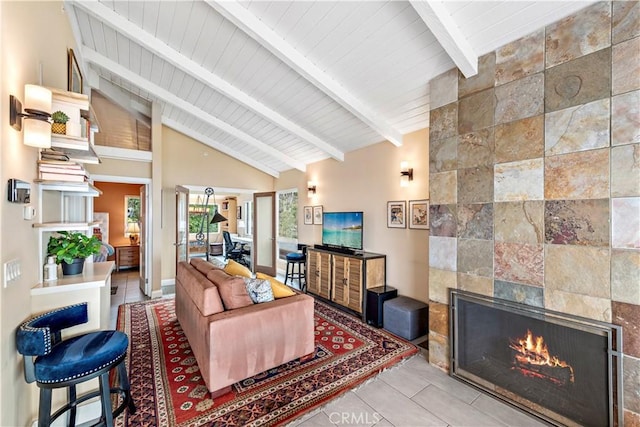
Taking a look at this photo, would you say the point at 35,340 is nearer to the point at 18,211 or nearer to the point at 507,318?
the point at 18,211

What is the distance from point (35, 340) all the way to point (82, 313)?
389 millimetres

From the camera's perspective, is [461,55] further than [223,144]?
No

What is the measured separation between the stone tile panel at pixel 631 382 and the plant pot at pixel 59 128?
4028 millimetres

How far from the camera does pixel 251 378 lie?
98.0 inches

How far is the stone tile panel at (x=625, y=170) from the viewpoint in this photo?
1.60 meters

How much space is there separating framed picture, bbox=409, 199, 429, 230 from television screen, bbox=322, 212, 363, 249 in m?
0.91

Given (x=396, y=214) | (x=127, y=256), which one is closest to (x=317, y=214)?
(x=396, y=214)

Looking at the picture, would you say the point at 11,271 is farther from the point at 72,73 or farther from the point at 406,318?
the point at 406,318

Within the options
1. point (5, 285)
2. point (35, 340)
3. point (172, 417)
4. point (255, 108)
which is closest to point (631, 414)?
point (172, 417)

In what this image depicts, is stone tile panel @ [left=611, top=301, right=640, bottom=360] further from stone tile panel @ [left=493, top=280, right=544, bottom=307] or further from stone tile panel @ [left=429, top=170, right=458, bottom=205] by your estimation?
stone tile panel @ [left=429, top=170, right=458, bottom=205]

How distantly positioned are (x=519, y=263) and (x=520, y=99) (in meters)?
1.27

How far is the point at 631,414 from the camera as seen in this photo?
1.67 m

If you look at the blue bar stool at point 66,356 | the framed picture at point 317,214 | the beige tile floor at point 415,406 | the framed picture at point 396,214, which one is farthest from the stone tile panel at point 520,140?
the framed picture at point 317,214

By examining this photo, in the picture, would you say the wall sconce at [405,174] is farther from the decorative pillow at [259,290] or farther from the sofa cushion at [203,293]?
the sofa cushion at [203,293]
